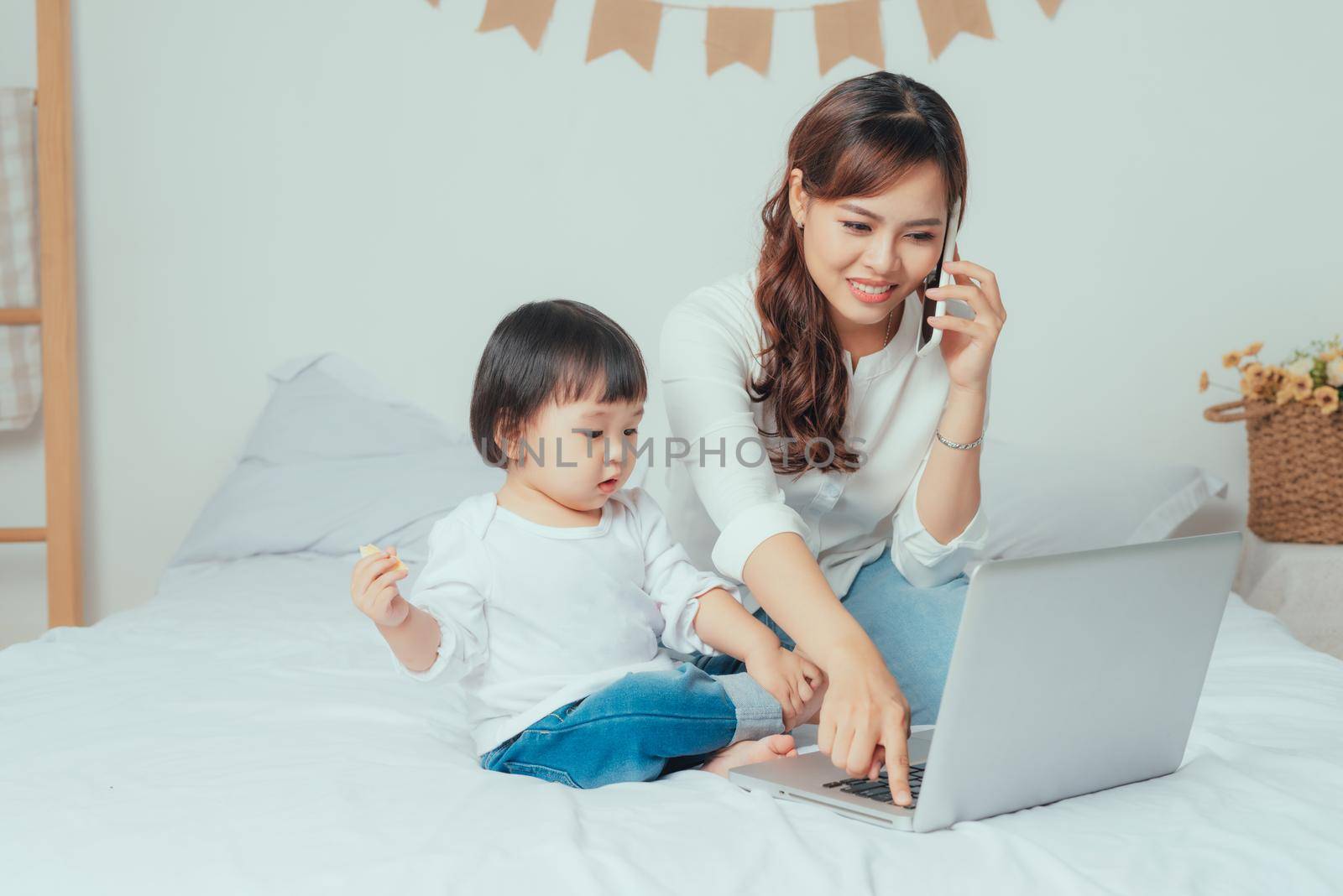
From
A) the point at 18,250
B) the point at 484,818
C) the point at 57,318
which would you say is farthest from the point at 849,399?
the point at 18,250

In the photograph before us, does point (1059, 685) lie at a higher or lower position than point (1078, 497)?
higher

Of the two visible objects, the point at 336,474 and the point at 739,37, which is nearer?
the point at 336,474

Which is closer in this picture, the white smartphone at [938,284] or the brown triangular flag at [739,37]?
the white smartphone at [938,284]

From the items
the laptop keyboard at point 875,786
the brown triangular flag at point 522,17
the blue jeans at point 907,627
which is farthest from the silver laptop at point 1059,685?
the brown triangular flag at point 522,17

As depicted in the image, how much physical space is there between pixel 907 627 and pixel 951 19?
5.15ft

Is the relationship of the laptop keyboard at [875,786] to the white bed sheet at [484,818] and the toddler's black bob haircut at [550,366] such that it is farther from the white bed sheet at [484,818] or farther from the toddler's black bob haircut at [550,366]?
the toddler's black bob haircut at [550,366]

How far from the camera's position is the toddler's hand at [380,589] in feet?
3.10

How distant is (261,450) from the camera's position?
2.34 meters

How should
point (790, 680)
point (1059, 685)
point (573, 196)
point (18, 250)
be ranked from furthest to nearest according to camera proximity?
point (573, 196) < point (18, 250) < point (790, 680) < point (1059, 685)

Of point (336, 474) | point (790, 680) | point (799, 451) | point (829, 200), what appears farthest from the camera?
point (336, 474)

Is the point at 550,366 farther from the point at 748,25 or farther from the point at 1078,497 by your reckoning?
the point at 748,25

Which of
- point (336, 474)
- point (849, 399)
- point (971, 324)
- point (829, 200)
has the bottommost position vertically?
point (336, 474)

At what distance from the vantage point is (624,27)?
2.44m

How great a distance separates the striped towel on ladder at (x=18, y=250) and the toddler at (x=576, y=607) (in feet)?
5.27
